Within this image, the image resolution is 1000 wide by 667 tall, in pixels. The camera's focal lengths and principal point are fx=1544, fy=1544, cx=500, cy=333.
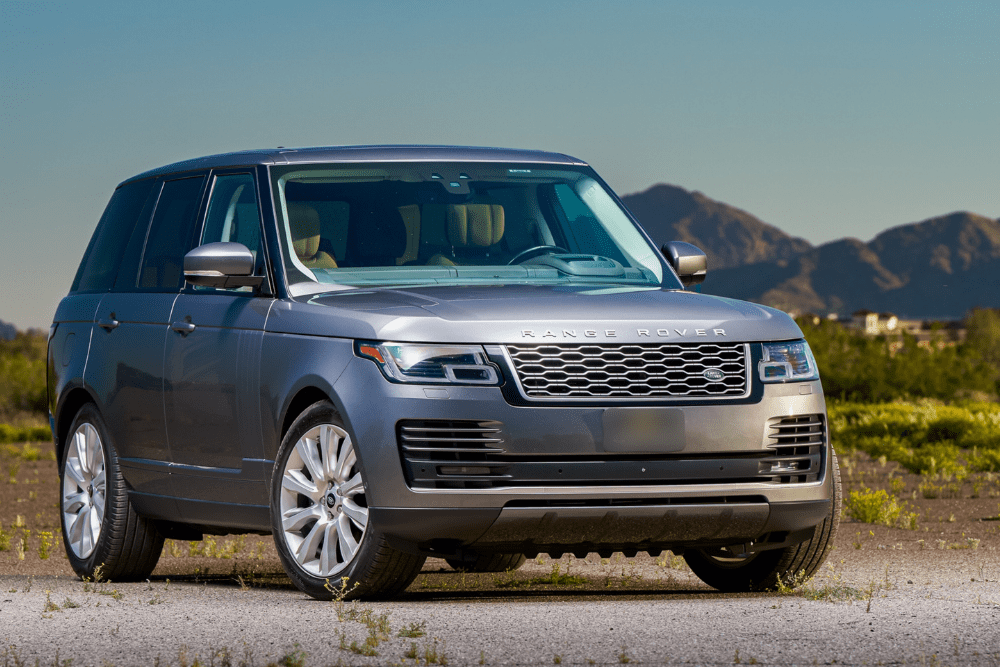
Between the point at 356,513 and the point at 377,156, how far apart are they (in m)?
2.26

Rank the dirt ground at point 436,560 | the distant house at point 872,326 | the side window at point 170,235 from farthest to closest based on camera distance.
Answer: the distant house at point 872,326 → the dirt ground at point 436,560 → the side window at point 170,235

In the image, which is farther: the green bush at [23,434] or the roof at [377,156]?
the green bush at [23,434]

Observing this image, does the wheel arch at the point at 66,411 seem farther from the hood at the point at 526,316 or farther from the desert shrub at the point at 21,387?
the desert shrub at the point at 21,387

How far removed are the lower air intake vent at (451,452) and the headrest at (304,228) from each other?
1.57 m

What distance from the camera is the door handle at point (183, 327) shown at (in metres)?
8.05

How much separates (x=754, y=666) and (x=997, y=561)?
5449mm

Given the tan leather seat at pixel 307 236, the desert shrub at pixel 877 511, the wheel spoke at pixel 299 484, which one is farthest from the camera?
the desert shrub at pixel 877 511

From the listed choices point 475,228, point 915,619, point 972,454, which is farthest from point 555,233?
point 972,454

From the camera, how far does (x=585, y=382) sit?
6551 millimetres

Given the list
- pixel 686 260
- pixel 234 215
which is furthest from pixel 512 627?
pixel 234 215

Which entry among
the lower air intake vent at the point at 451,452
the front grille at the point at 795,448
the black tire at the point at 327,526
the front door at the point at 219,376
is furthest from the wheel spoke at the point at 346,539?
the front grille at the point at 795,448

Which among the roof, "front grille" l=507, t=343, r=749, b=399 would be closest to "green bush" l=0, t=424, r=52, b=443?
the roof

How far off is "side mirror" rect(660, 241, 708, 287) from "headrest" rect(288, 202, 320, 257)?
73.1 inches

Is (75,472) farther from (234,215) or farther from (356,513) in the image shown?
(356,513)
